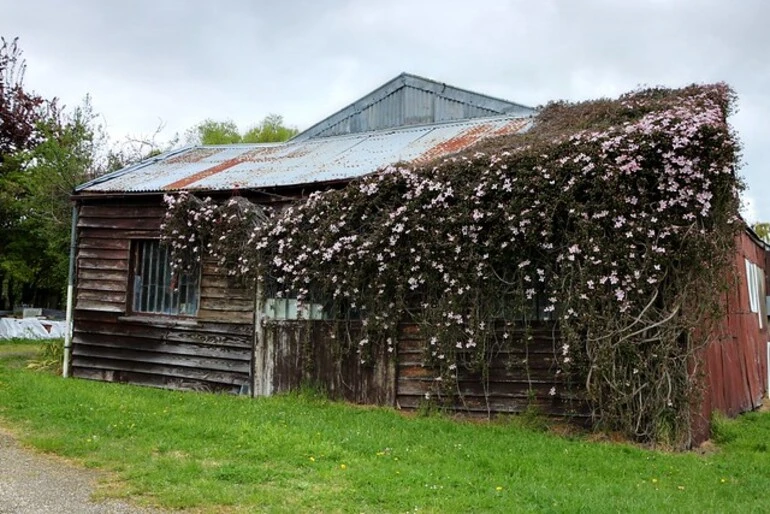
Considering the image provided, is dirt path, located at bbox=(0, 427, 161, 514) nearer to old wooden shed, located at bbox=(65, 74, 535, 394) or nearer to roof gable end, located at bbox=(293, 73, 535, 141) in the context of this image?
old wooden shed, located at bbox=(65, 74, 535, 394)

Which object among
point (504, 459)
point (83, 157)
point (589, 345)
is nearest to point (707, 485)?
point (504, 459)

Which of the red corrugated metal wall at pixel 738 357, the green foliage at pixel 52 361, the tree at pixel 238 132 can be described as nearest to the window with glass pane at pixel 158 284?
the green foliage at pixel 52 361

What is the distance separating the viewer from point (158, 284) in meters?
12.4

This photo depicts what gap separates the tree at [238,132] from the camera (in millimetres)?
40781

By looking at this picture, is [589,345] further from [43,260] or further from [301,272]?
[43,260]

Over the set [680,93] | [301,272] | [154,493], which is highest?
[680,93]

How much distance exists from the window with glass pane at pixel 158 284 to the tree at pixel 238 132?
28303 mm

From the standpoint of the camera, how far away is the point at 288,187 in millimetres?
11016

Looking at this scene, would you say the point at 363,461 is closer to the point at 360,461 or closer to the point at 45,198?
the point at 360,461

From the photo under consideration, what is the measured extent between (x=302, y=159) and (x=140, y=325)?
4.19 m

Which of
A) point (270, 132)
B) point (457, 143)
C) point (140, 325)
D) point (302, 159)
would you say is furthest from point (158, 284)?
point (270, 132)

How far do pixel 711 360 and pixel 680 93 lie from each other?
145 inches

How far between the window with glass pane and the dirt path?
514 cm

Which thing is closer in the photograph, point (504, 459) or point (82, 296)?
point (504, 459)
